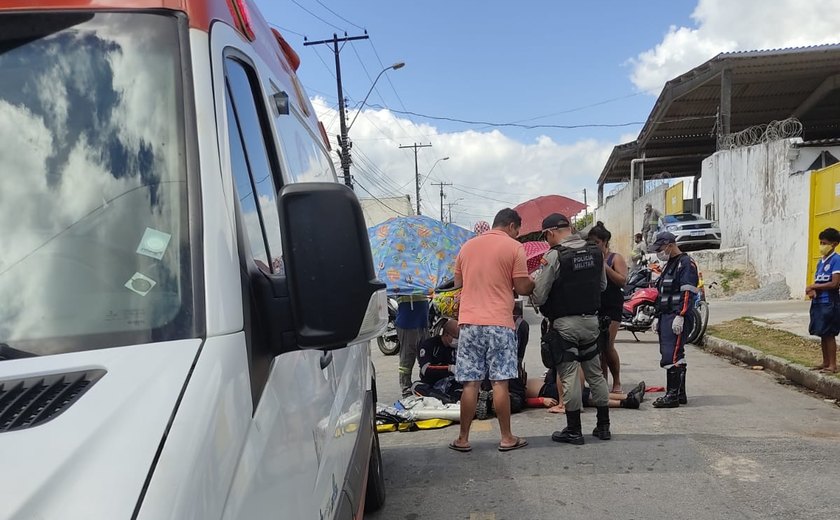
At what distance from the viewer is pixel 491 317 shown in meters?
4.64

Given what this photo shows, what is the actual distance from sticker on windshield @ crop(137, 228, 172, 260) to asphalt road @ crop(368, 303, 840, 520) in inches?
115

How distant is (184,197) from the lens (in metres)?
1.34

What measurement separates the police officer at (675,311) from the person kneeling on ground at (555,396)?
0.21 meters

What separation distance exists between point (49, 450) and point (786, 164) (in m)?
17.7

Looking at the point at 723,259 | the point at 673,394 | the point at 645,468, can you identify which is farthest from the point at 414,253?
the point at 723,259

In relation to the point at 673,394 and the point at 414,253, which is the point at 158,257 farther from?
the point at 673,394

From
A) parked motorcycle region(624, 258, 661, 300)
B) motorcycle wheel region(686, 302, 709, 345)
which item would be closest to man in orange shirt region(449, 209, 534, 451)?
motorcycle wheel region(686, 302, 709, 345)

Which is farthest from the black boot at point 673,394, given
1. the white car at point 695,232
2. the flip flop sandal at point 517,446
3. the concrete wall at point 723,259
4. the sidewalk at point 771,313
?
the white car at point 695,232

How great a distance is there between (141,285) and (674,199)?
26.7m

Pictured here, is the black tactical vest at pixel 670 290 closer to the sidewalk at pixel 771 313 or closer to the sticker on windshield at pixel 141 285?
the sidewalk at pixel 771 313

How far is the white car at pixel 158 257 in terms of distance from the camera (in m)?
1.13

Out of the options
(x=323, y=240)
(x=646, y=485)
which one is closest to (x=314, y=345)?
(x=323, y=240)

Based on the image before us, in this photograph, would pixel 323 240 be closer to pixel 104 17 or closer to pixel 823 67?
pixel 104 17

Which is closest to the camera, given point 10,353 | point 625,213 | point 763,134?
point 10,353
